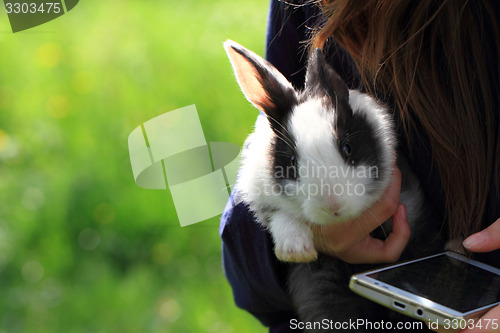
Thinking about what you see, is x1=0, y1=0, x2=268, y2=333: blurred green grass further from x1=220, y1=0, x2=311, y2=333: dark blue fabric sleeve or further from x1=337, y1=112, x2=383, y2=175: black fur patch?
x1=337, y1=112, x2=383, y2=175: black fur patch

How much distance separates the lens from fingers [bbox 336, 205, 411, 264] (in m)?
1.43

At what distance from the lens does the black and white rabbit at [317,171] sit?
4.31ft

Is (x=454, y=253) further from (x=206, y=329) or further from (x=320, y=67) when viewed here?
(x=206, y=329)

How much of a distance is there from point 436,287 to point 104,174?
2172 mm

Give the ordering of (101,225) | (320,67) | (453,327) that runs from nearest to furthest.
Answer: (453,327), (320,67), (101,225)

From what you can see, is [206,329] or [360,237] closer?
[360,237]

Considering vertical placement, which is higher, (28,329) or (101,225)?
(101,225)

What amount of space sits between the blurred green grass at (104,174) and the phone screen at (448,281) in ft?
4.26

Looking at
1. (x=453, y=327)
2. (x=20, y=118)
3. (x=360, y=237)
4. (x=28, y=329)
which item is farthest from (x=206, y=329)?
(x=20, y=118)

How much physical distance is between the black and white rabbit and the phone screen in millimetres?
140

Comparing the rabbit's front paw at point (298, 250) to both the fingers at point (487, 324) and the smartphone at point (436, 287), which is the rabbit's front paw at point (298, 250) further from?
the fingers at point (487, 324)

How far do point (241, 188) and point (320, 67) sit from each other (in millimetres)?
449

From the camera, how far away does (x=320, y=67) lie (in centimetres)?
137

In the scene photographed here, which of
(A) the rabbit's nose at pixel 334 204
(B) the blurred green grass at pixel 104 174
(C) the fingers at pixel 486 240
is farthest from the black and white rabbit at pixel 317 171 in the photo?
(B) the blurred green grass at pixel 104 174
